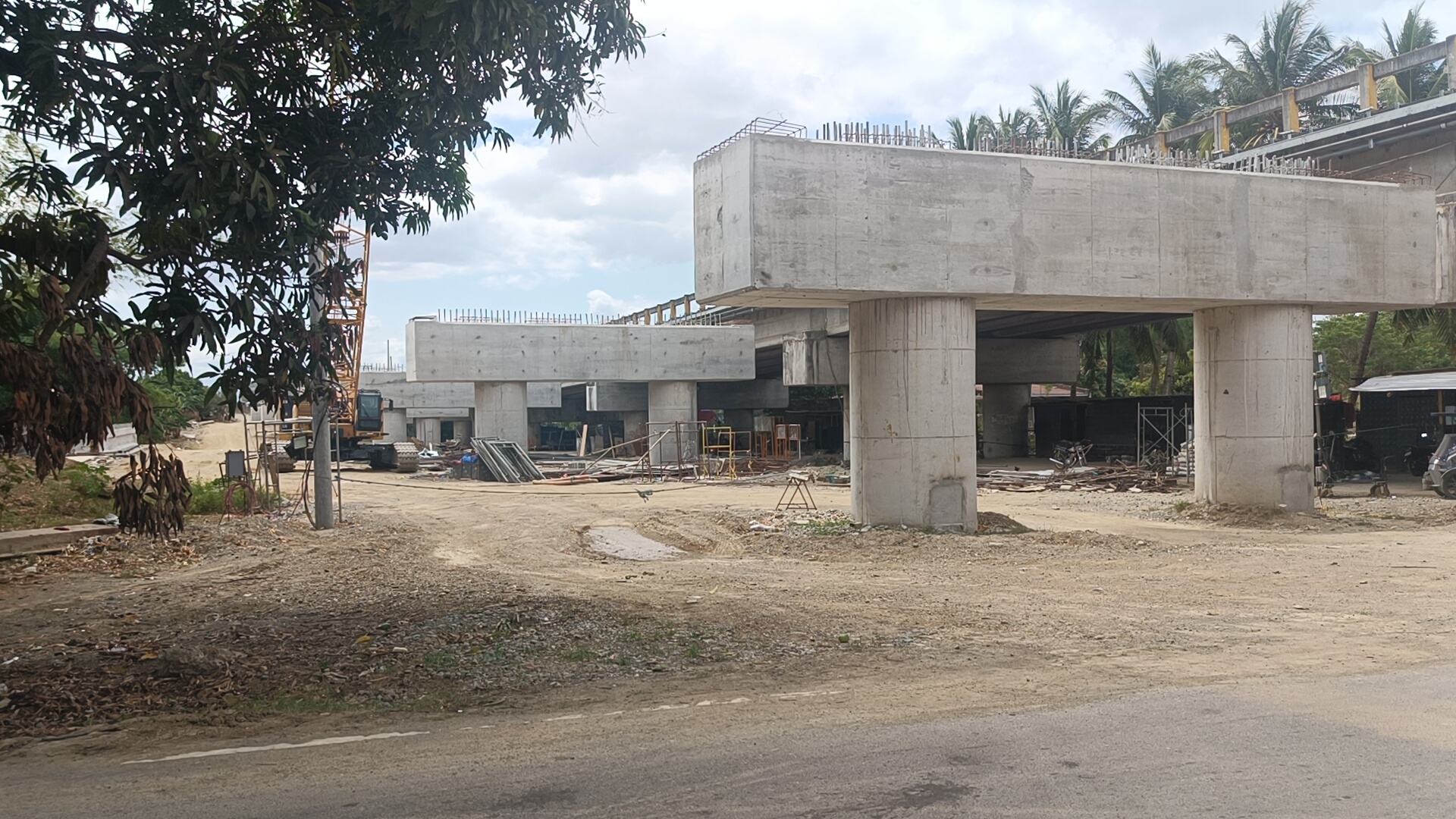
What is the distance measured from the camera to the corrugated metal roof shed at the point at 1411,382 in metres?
28.5

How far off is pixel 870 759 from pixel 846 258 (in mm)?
11787

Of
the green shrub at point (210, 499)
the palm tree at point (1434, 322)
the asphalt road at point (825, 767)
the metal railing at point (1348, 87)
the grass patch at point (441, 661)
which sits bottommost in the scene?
the asphalt road at point (825, 767)

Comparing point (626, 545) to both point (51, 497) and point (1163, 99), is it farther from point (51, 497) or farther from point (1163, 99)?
point (1163, 99)

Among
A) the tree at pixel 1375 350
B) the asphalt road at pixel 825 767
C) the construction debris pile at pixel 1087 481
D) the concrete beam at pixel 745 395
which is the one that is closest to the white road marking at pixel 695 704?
the asphalt road at pixel 825 767

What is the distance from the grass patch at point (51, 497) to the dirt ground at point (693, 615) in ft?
8.46

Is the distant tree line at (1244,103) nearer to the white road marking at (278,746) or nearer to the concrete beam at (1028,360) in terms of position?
the concrete beam at (1028,360)

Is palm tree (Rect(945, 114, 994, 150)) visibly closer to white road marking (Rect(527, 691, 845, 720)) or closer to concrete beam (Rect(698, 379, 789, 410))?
concrete beam (Rect(698, 379, 789, 410))

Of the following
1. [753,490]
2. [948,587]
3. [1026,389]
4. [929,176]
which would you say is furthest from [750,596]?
[1026,389]

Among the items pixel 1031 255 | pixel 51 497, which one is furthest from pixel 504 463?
pixel 1031 255

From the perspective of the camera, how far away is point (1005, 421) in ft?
149

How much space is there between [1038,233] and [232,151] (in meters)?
13.7

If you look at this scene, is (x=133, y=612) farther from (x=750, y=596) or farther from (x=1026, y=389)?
(x=1026, y=389)

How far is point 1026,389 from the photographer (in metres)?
46.8

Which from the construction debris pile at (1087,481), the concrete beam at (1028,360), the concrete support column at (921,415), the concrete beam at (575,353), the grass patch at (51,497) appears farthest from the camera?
the concrete beam at (1028,360)
